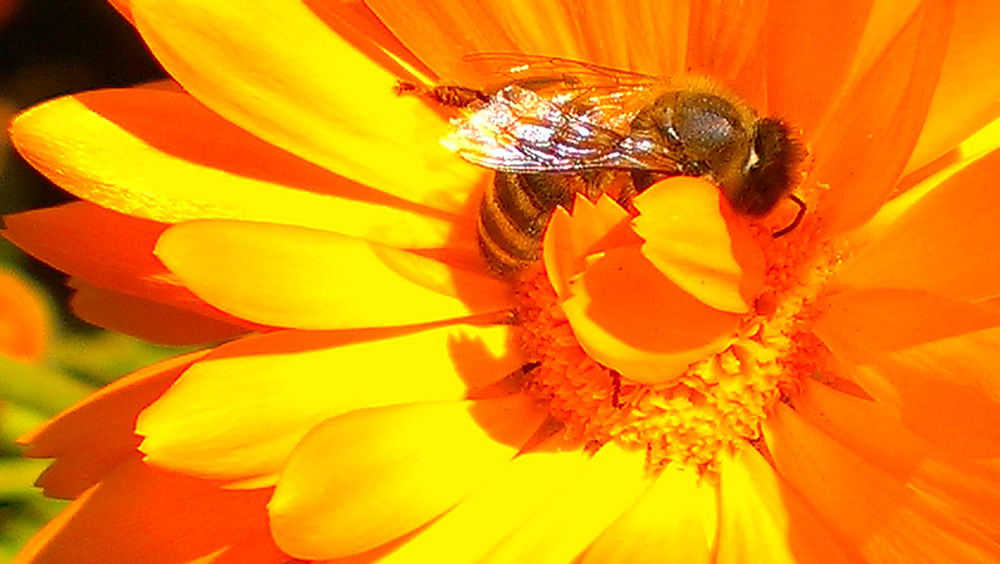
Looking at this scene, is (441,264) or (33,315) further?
(33,315)

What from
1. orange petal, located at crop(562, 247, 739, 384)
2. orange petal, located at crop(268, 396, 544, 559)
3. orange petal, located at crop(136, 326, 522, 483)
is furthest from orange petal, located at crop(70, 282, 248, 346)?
orange petal, located at crop(562, 247, 739, 384)

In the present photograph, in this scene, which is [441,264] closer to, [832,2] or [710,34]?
[710,34]

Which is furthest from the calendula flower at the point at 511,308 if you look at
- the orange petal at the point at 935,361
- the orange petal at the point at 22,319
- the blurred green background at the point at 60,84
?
the orange petal at the point at 22,319

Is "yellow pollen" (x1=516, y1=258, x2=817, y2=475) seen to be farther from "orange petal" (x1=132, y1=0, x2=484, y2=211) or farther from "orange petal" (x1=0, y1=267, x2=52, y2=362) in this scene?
"orange petal" (x1=0, y1=267, x2=52, y2=362)

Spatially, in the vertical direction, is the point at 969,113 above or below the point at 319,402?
above

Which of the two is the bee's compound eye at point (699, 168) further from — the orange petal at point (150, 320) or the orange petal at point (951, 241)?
the orange petal at point (150, 320)

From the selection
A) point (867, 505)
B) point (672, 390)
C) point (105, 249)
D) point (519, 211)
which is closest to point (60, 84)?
point (105, 249)

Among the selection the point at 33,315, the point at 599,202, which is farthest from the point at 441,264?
the point at 33,315
